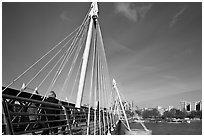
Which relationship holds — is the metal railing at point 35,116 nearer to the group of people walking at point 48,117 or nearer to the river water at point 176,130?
the group of people walking at point 48,117

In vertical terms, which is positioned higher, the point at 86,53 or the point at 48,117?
the point at 86,53

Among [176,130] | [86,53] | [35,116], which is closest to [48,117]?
[35,116]

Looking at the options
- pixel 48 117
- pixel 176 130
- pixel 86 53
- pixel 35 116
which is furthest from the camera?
pixel 176 130

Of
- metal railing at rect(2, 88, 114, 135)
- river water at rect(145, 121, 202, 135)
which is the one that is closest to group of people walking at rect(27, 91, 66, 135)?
metal railing at rect(2, 88, 114, 135)

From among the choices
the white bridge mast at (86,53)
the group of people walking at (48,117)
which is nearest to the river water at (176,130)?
the white bridge mast at (86,53)

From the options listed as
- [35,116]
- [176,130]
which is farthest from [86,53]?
[176,130]

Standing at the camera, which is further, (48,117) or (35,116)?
(35,116)

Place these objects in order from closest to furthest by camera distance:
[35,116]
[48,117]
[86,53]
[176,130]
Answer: [48,117]
[35,116]
[86,53]
[176,130]

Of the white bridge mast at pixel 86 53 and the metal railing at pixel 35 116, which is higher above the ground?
the white bridge mast at pixel 86 53

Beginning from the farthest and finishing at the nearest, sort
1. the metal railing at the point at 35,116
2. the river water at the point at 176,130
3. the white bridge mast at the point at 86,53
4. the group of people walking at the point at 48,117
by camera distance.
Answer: the river water at the point at 176,130 < the white bridge mast at the point at 86,53 < the group of people walking at the point at 48,117 < the metal railing at the point at 35,116

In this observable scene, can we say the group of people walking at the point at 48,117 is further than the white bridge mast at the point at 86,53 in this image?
No

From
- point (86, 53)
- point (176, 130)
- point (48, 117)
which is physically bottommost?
point (176, 130)

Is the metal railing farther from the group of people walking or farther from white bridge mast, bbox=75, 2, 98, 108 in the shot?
white bridge mast, bbox=75, 2, 98, 108

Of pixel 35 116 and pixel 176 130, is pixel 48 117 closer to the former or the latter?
pixel 35 116
